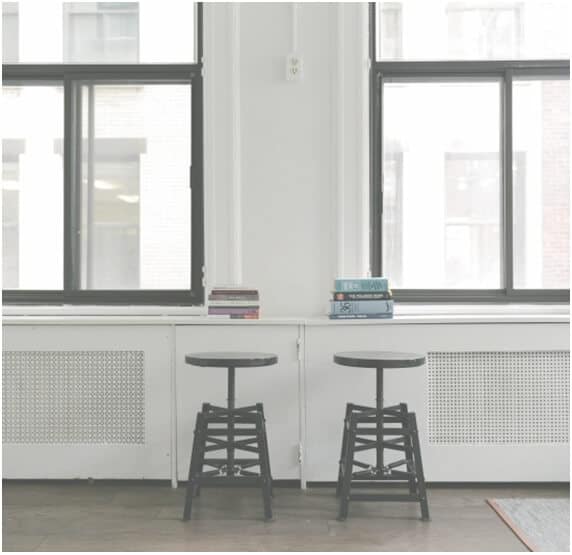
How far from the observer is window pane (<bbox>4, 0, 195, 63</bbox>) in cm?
365

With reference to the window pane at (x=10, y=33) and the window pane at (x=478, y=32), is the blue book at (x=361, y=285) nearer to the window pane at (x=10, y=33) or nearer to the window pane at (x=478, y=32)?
the window pane at (x=478, y=32)

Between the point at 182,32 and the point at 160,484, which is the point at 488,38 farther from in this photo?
the point at 160,484

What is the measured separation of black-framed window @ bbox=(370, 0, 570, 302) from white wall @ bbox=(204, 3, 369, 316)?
213 millimetres

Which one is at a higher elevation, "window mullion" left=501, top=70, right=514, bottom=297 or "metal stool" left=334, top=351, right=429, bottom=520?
"window mullion" left=501, top=70, right=514, bottom=297

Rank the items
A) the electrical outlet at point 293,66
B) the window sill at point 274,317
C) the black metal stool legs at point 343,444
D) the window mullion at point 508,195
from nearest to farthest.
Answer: the black metal stool legs at point 343,444, the window sill at point 274,317, the electrical outlet at point 293,66, the window mullion at point 508,195

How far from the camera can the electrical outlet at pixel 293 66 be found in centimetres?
349

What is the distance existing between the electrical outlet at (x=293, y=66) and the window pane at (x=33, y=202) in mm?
1317

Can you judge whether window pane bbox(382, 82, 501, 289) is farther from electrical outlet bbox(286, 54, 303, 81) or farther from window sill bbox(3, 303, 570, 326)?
electrical outlet bbox(286, 54, 303, 81)

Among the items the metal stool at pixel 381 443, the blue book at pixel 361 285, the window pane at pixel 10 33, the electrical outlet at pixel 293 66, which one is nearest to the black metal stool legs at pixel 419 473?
the metal stool at pixel 381 443

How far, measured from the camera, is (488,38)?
11.9 ft

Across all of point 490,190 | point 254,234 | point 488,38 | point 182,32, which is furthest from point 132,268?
point 488,38

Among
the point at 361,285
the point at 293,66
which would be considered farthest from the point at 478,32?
the point at 361,285

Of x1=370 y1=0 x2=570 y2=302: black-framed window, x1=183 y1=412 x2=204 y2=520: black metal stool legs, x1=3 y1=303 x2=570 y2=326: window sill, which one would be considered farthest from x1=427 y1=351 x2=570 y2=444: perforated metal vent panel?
x1=183 y1=412 x2=204 y2=520: black metal stool legs

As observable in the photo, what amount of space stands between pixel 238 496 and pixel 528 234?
2108mm
